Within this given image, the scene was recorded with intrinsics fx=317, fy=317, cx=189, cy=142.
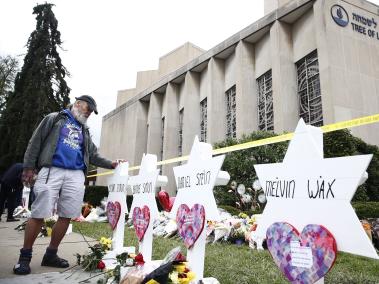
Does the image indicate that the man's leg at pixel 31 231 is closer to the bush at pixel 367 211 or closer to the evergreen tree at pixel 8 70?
the bush at pixel 367 211

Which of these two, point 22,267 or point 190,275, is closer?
point 190,275

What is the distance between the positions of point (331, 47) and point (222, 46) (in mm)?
9341

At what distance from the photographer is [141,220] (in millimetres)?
3416

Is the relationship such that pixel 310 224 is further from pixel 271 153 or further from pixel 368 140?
pixel 368 140

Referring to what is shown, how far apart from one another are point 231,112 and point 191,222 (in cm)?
2010

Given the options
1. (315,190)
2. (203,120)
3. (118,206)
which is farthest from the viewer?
(203,120)

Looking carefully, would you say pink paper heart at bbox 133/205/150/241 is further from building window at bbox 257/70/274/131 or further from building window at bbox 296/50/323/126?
building window at bbox 257/70/274/131

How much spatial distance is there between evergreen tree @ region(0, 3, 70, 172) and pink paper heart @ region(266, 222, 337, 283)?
17.5 metres

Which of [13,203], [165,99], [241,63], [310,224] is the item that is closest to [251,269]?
[310,224]

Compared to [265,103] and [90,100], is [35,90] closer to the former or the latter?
[265,103]

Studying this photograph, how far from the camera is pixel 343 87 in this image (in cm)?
1452

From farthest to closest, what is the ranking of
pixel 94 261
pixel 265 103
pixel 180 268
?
pixel 265 103, pixel 94 261, pixel 180 268

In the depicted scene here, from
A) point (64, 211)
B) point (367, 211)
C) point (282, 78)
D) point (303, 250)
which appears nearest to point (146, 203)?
point (64, 211)

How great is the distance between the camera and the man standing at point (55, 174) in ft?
10.6
